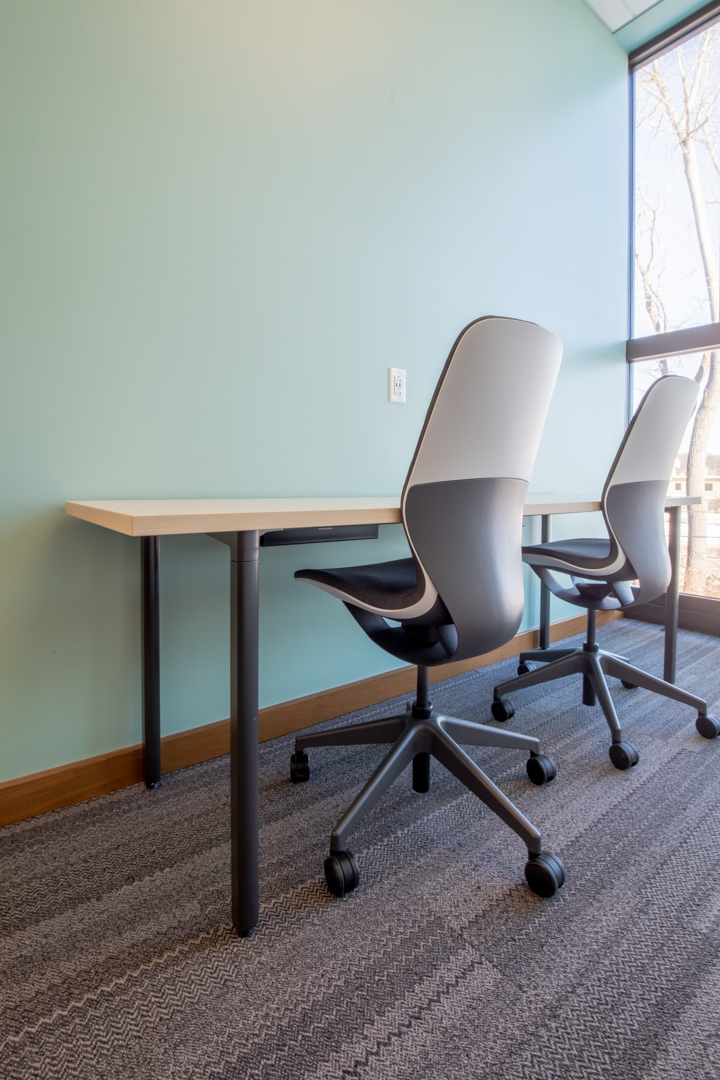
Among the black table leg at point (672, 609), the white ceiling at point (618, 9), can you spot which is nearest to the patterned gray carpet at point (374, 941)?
the black table leg at point (672, 609)

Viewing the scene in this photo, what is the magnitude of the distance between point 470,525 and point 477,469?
0.11 metres

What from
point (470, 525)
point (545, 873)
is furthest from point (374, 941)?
point (470, 525)

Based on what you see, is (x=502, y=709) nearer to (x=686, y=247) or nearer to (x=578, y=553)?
(x=578, y=553)

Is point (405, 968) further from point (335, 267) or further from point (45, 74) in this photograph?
point (45, 74)

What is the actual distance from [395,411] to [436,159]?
0.96m

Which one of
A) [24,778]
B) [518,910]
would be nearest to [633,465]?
[518,910]

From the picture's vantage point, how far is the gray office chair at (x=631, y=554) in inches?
61.0

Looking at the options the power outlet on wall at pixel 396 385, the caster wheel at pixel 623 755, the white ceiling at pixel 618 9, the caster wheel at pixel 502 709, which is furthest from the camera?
the white ceiling at pixel 618 9

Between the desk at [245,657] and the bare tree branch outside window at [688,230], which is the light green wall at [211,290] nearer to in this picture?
the desk at [245,657]

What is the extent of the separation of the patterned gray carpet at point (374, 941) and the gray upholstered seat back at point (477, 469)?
0.47 meters

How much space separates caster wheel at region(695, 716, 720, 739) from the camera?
1610 mm

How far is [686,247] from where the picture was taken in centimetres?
→ 287

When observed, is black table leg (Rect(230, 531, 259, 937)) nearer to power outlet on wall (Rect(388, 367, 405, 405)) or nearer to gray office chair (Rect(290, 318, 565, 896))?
gray office chair (Rect(290, 318, 565, 896))

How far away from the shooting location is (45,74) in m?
1.17
